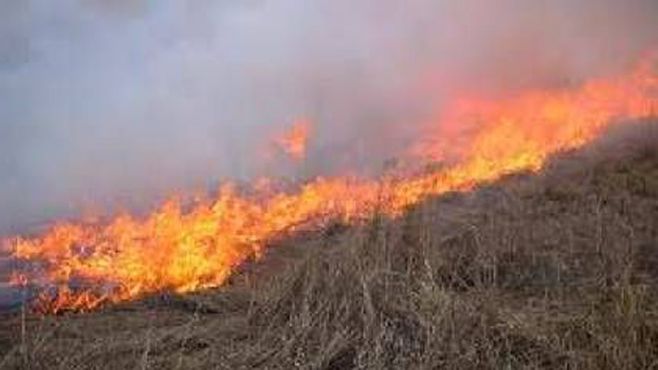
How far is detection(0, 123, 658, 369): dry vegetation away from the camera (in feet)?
21.0

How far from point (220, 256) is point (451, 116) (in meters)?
4.99

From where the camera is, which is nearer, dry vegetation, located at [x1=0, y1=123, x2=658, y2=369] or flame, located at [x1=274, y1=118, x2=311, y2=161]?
dry vegetation, located at [x1=0, y1=123, x2=658, y2=369]

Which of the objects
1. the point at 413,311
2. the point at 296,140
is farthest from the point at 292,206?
the point at 413,311

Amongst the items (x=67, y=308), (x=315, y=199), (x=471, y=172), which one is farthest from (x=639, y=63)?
(x=67, y=308)

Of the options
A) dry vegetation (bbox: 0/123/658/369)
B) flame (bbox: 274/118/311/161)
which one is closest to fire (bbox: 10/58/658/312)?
flame (bbox: 274/118/311/161)

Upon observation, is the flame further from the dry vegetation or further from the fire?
the dry vegetation

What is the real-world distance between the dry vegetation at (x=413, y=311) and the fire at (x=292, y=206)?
2.28 feet

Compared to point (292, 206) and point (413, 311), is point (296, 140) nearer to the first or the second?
point (292, 206)

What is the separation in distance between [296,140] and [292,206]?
180 cm

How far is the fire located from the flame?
2 centimetres

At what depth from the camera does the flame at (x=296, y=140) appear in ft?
45.6

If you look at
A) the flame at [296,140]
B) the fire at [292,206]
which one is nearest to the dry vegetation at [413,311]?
the fire at [292,206]

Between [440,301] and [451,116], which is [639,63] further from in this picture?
[440,301]

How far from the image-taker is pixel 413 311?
6.84m
